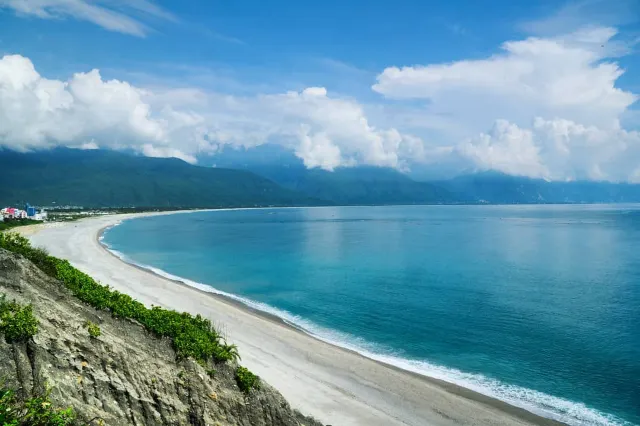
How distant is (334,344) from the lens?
1409 inches

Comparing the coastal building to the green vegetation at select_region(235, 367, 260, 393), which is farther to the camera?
the coastal building

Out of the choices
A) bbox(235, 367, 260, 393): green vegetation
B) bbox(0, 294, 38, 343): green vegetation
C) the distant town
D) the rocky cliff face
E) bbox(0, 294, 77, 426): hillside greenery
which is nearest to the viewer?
bbox(0, 294, 77, 426): hillside greenery

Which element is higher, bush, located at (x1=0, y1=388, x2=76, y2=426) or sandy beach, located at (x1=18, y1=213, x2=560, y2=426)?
bush, located at (x1=0, y1=388, x2=76, y2=426)

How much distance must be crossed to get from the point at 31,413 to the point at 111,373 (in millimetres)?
3897

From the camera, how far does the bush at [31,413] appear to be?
8.53 meters

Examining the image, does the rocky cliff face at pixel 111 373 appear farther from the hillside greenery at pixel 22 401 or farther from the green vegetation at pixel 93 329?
the hillside greenery at pixel 22 401

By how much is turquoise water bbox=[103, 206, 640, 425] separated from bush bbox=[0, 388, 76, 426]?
83.8 feet

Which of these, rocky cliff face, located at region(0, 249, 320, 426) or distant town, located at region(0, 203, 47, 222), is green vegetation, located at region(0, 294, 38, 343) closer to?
rocky cliff face, located at region(0, 249, 320, 426)

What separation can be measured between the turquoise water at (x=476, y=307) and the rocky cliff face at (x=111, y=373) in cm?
2009

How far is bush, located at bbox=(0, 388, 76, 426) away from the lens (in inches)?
336

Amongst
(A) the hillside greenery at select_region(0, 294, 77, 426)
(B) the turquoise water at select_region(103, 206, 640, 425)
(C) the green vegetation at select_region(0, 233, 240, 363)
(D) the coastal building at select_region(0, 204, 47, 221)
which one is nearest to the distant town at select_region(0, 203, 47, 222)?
(D) the coastal building at select_region(0, 204, 47, 221)

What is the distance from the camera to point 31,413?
872 cm

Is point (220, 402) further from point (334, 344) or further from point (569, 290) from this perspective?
point (569, 290)

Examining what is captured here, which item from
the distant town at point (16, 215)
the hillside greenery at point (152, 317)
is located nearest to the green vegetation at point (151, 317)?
the hillside greenery at point (152, 317)
